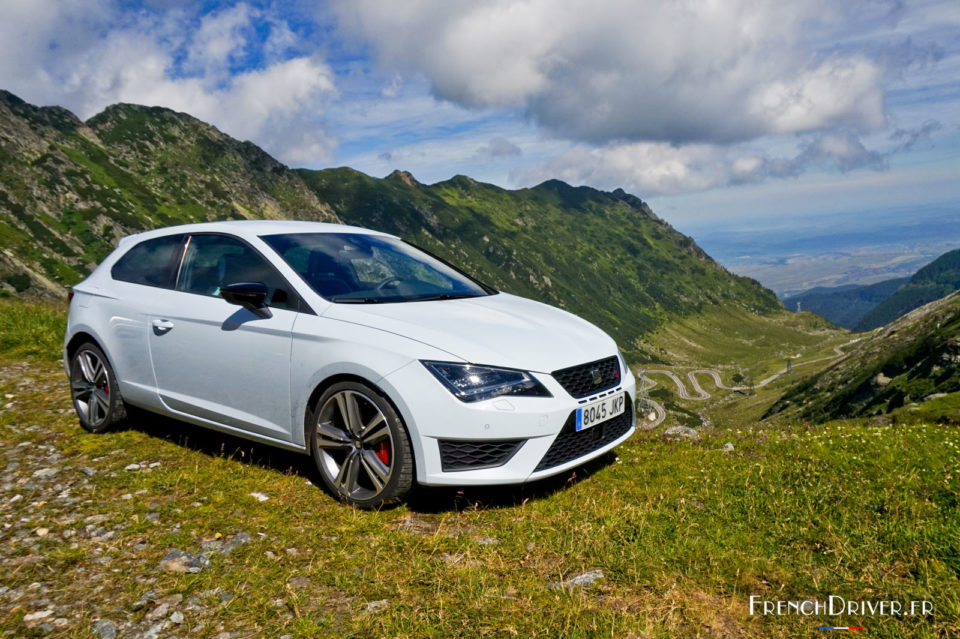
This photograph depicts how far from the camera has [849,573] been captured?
13.2 feet

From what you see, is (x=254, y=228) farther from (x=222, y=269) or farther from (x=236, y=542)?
(x=236, y=542)

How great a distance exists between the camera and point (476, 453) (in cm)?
513

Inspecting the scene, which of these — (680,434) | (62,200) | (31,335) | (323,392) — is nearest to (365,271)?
(323,392)

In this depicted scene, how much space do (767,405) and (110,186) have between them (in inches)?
7284

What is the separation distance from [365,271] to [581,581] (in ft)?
12.7

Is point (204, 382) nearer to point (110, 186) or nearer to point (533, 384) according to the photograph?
point (533, 384)

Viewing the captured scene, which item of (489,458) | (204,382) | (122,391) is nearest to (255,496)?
(204,382)

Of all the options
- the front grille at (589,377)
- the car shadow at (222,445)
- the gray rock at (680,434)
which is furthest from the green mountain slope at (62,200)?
the front grille at (589,377)

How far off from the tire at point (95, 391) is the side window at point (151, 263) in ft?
3.40

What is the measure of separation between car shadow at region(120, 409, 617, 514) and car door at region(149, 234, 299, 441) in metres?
0.68

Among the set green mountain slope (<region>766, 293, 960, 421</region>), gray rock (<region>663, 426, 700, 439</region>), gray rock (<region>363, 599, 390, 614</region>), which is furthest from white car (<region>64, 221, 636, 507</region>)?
green mountain slope (<region>766, 293, 960, 421</region>)

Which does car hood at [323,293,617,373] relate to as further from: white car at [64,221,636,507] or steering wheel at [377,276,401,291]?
steering wheel at [377,276,401,291]

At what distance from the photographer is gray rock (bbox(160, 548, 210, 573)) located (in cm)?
445

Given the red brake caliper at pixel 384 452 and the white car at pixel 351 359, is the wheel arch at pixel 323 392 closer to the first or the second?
the white car at pixel 351 359
